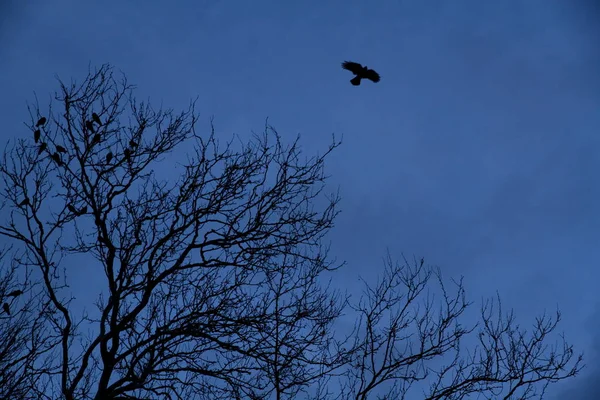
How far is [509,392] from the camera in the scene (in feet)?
22.3

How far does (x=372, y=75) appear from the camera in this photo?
7973 millimetres

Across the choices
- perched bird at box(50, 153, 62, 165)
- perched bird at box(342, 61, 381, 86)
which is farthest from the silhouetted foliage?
perched bird at box(342, 61, 381, 86)

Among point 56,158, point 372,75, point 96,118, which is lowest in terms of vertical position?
point 56,158

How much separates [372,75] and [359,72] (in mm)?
225

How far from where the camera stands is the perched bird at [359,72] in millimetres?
7902

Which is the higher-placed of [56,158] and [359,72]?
[359,72]

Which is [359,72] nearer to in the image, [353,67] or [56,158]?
[353,67]

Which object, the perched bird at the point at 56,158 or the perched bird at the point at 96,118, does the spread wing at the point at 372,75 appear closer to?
the perched bird at the point at 96,118

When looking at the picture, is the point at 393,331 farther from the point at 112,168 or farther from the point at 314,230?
the point at 112,168

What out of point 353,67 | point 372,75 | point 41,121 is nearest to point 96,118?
point 41,121

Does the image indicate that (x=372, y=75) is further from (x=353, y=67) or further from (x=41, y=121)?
(x=41, y=121)

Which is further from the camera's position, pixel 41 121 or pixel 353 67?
pixel 353 67

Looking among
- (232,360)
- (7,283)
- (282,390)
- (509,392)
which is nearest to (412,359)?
(509,392)

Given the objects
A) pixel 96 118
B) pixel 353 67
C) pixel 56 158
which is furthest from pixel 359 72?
pixel 56 158
